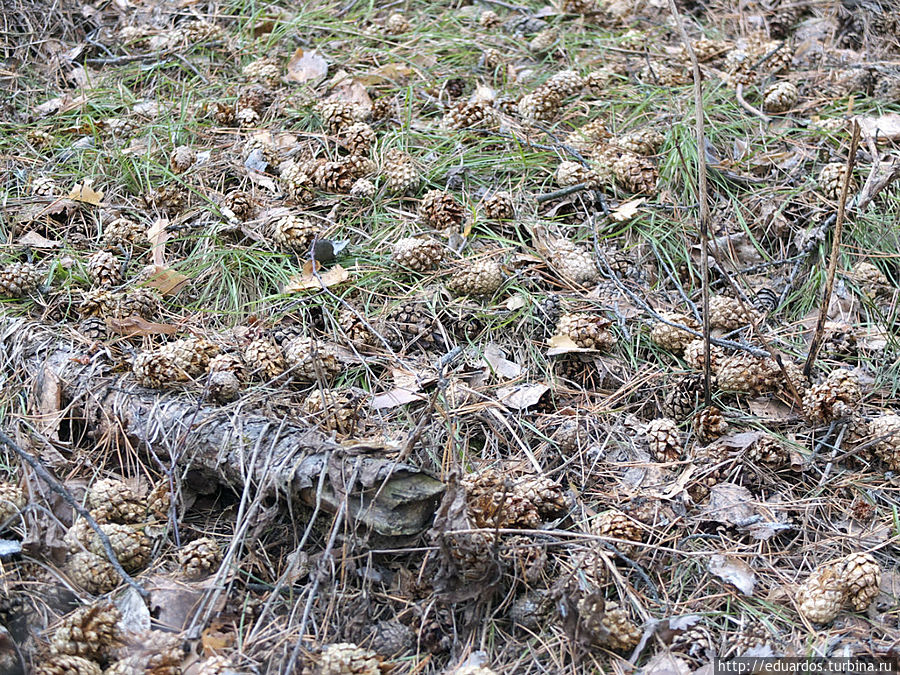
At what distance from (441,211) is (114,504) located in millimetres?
1387

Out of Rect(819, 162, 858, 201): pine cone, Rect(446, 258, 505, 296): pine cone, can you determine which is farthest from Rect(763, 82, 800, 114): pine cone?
Rect(446, 258, 505, 296): pine cone

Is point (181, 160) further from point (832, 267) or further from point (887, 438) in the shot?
point (887, 438)

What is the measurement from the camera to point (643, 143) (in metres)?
2.94

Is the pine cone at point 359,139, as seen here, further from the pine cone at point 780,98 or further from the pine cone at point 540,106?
the pine cone at point 780,98

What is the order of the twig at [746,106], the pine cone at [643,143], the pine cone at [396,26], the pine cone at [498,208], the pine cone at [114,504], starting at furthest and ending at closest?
the pine cone at [396,26] → the twig at [746,106] → the pine cone at [643,143] → the pine cone at [498,208] → the pine cone at [114,504]

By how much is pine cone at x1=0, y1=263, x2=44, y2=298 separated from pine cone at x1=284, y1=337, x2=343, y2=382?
87cm

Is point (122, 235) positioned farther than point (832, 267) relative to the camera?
Yes

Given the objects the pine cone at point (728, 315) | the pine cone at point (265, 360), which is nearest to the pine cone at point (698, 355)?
the pine cone at point (728, 315)

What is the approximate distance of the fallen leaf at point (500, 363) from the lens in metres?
2.32

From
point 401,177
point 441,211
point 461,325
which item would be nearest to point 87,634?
point 461,325

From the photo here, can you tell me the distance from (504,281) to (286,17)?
1.99m

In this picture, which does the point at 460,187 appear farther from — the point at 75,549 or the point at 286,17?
the point at 75,549

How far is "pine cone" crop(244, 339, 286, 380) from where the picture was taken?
2.21 metres

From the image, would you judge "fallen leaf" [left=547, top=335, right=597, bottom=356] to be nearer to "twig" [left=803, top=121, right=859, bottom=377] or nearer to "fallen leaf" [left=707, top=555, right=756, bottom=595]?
"twig" [left=803, top=121, right=859, bottom=377]
